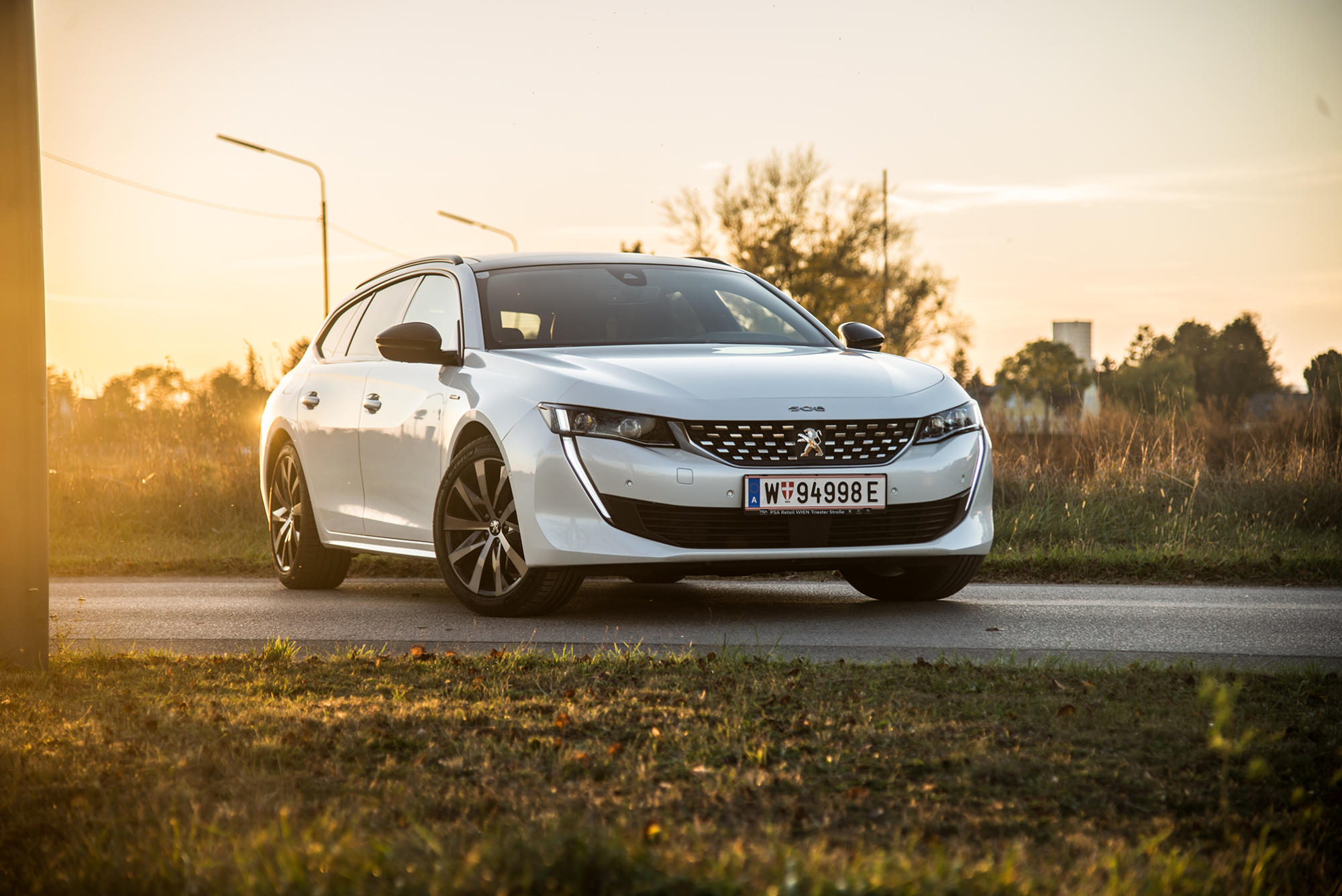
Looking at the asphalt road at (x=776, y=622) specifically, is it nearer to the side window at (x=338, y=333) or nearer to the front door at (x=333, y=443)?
the front door at (x=333, y=443)

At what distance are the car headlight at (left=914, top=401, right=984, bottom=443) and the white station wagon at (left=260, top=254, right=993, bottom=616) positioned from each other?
0.01m

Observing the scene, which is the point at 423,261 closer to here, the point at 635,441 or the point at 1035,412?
the point at 635,441

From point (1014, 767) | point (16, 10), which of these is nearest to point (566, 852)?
point (1014, 767)

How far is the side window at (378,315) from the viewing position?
27.7 ft

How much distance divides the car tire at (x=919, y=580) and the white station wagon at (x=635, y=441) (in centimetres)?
1

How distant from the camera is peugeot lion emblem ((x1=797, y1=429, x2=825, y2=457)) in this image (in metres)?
6.33

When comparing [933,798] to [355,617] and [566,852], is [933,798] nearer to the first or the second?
[566,852]

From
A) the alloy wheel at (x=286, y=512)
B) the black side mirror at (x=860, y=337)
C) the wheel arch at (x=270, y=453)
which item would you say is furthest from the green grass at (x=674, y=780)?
the wheel arch at (x=270, y=453)

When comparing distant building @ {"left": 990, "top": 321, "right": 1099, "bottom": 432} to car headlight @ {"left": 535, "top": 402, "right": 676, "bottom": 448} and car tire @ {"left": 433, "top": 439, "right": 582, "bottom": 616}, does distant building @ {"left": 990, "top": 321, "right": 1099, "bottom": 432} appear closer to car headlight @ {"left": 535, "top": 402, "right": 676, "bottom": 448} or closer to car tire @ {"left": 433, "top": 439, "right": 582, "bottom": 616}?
car tire @ {"left": 433, "top": 439, "right": 582, "bottom": 616}

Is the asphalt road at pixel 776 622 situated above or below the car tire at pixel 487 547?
below

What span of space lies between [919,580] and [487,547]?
2.19 m

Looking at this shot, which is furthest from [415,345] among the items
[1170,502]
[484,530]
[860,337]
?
[1170,502]

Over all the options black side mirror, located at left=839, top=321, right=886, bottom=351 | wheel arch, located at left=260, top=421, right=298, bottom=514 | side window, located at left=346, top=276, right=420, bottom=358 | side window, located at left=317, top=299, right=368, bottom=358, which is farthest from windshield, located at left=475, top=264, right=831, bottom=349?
wheel arch, located at left=260, top=421, right=298, bottom=514

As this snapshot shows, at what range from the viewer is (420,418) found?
7.39m
